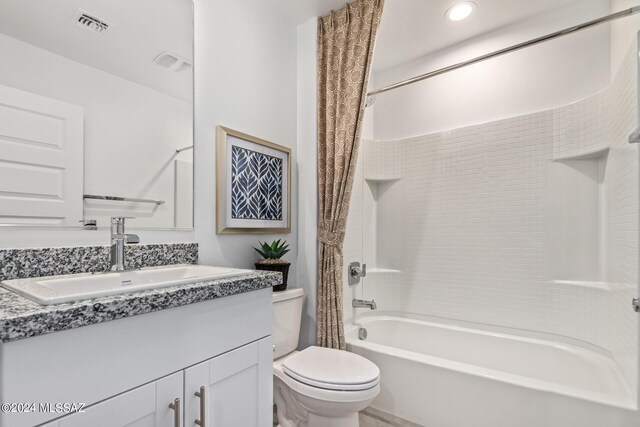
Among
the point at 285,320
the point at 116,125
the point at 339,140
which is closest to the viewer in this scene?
the point at 116,125

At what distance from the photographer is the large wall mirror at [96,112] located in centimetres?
102

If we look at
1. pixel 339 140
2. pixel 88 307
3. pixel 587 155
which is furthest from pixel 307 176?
pixel 587 155

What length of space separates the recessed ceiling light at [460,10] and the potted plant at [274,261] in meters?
1.82

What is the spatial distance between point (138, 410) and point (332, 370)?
88 cm

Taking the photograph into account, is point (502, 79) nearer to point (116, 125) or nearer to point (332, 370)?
point (332, 370)

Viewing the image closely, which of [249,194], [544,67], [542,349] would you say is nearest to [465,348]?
[542,349]

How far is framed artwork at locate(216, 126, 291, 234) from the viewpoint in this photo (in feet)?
5.30

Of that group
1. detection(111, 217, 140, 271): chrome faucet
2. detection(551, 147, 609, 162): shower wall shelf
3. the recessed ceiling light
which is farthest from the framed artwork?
detection(551, 147, 609, 162): shower wall shelf

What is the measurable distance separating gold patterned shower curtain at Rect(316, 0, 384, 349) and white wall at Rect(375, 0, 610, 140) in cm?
90

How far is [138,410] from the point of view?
74 centimetres

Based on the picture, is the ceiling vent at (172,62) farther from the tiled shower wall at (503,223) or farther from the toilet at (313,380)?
the tiled shower wall at (503,223)

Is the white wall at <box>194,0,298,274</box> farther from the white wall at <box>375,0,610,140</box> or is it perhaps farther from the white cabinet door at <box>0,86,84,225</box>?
the white wall at <box>375,0,610,140</box>

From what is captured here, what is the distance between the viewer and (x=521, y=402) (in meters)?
1.42

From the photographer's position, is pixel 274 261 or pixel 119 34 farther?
pixel 274 261
